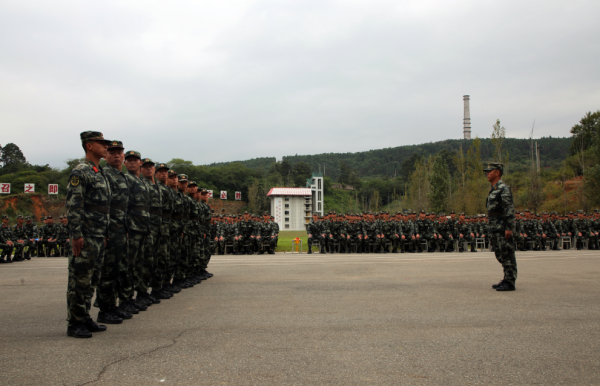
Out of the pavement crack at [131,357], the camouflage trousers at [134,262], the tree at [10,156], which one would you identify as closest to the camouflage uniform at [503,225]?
the pavement crack at [131,357]

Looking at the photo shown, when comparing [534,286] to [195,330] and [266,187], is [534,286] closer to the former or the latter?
[195,330]

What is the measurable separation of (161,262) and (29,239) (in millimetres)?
12865

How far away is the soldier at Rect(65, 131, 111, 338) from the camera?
432 centimetres

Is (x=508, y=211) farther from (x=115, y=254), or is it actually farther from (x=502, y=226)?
(x=115, y=254)

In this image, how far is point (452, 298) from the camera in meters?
6.16

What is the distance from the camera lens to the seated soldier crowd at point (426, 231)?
19.7 metres

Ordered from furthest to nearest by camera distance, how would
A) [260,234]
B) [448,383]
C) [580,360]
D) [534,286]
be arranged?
[260,234], [534,286], [580,360], [448,383]

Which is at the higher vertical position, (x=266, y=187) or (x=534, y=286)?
(x=266, y=187)

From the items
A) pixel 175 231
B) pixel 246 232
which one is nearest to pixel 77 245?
pixel 175 231

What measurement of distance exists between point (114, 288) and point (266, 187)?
92.6 m

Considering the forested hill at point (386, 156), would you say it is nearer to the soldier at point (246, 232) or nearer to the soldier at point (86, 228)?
the soldier at point (246, 232)

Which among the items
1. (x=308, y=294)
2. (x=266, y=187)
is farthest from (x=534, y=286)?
(x=266, y=187)

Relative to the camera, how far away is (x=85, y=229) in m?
4.53

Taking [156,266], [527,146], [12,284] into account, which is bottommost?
[12,284]
